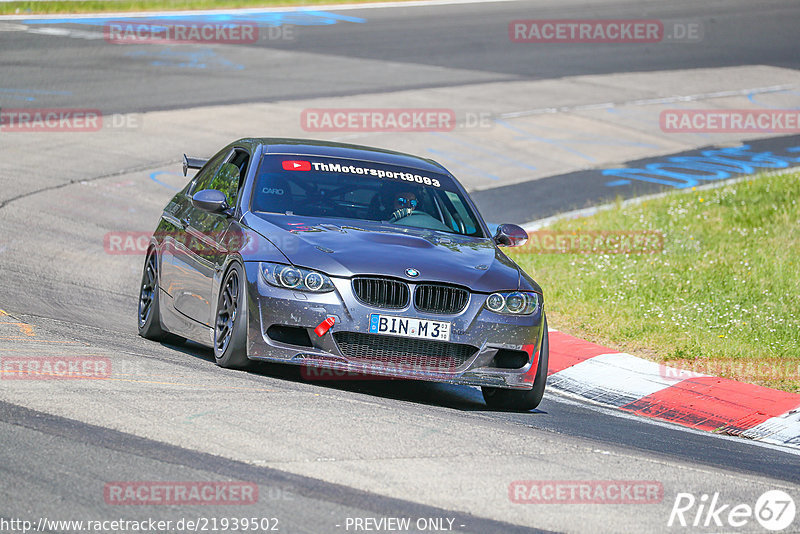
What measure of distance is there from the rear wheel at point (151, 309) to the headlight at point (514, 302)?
2798 millimetres

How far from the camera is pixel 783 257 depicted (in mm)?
13180

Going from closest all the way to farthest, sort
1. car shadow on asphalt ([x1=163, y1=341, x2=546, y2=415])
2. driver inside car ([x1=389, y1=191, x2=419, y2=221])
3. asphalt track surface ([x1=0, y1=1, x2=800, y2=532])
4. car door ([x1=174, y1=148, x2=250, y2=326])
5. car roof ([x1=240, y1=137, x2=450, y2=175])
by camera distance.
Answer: asphalt track surface ([x1=0, y1=1, x2=800, y2=532]) → car shadow on asphalt ([x1=163, y1=341, x2=546, y2=415]) → car door ([x1=174, y1=148, x2=250, y2=326]) → driver inside car ([x1=389, y1=191, x2=419, y2=221]) → car roof ([x1=240, y1=137, x2=450, y2=175])

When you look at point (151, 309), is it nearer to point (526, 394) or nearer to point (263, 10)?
point (526, 394)

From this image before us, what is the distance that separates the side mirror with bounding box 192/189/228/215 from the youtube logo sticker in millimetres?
539

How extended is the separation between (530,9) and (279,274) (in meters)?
29.3

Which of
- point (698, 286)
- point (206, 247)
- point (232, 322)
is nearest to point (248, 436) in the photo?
point (232, 322)

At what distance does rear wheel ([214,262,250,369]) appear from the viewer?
722 centimetres

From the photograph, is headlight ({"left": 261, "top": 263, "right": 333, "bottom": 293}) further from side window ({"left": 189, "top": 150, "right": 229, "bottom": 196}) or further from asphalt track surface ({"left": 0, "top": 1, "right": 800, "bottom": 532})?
side window ({"left": 189, "top": 150, "right": 229, "bottom": 196})

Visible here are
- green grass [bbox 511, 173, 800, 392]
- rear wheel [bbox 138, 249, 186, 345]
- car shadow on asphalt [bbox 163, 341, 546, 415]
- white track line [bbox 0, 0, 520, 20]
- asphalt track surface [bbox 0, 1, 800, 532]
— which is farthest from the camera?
white track line [bbox 0, 0, 520, 20]

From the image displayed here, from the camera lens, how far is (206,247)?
8148 mm

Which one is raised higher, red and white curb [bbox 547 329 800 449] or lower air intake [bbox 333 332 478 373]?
lower air intake [bbox 333 332 478 373]

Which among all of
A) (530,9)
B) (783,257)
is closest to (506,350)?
(783,257)

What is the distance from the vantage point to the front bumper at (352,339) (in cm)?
703

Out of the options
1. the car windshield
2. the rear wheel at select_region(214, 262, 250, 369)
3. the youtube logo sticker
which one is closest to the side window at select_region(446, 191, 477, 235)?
the car windshield
